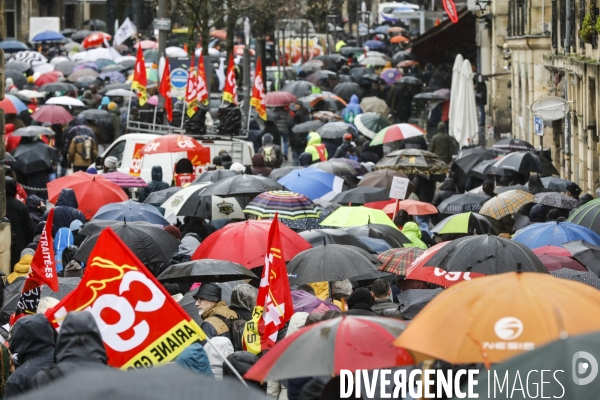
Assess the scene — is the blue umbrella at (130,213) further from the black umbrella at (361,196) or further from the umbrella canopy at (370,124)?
the umbrella canopy at (370,124)

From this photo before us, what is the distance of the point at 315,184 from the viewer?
17.0 metres

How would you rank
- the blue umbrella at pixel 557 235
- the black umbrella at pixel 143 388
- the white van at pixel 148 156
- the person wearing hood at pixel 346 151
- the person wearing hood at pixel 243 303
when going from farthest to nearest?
the person wearing hood at pixel 346 151 < the white van at pixel 148 156 < the blue umbrella at pixel 557 235 < the person wearing hood at pixel 243 303 < the black umbrella at pixel 143 388

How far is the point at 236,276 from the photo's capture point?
35.2 ft

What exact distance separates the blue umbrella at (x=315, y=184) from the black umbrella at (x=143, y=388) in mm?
12959

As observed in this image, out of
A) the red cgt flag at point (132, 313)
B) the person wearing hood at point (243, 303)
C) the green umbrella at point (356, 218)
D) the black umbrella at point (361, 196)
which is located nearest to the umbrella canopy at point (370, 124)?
the black umbrella at point (361, 196)

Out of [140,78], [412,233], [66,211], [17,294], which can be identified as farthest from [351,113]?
[17,294]

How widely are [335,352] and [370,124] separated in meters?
20.6

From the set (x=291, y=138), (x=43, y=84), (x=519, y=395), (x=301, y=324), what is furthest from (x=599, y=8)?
(x=43, y=84)

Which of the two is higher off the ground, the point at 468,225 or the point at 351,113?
the point at 351,113

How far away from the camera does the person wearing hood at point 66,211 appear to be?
14.8 metres

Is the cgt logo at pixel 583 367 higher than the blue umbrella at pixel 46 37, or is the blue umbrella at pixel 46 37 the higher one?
the blue umbrella at pixel 46 37

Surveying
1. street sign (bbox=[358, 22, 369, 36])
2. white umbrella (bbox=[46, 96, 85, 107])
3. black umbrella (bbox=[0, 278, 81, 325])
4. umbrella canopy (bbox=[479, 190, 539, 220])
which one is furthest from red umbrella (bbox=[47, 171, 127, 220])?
street sign (bbox=[358, 22, 369, 36])

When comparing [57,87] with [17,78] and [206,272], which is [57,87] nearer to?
[17,78]

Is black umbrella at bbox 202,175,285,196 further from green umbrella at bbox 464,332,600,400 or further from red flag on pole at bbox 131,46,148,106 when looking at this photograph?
red flag on pole at bbox 131,46,148,106
